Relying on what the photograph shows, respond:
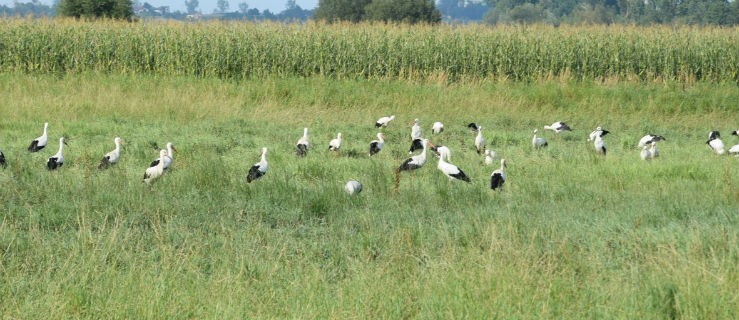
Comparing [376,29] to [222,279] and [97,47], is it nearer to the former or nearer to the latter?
[97,47]

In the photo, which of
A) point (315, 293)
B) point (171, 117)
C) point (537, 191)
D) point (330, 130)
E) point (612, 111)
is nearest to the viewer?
point (315, 293)

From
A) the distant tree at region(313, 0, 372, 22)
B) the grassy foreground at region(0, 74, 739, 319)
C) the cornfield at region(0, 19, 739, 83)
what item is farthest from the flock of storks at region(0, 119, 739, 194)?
the distant tree at region(313, 0, 372, 22)

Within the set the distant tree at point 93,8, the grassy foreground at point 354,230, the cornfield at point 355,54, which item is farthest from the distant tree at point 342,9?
the grassy foreground at point 354,230

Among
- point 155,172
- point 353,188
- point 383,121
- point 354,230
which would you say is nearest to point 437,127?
point 383,121

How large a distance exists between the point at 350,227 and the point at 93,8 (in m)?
33.7

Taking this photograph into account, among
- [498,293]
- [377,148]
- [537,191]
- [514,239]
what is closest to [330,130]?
[377,148]

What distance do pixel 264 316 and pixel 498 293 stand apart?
4.73ft

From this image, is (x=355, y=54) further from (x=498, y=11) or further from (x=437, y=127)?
(x=498, y=11)

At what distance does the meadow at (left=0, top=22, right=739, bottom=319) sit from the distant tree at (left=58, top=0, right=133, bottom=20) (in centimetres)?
2281

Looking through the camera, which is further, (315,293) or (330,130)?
(330,130)

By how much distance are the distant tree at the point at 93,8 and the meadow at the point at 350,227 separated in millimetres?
22805

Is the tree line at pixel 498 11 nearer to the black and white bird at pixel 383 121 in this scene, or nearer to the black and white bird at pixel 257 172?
the black and white bird at pixel 383 121

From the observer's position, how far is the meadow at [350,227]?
18.5 ft

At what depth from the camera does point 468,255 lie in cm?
655
